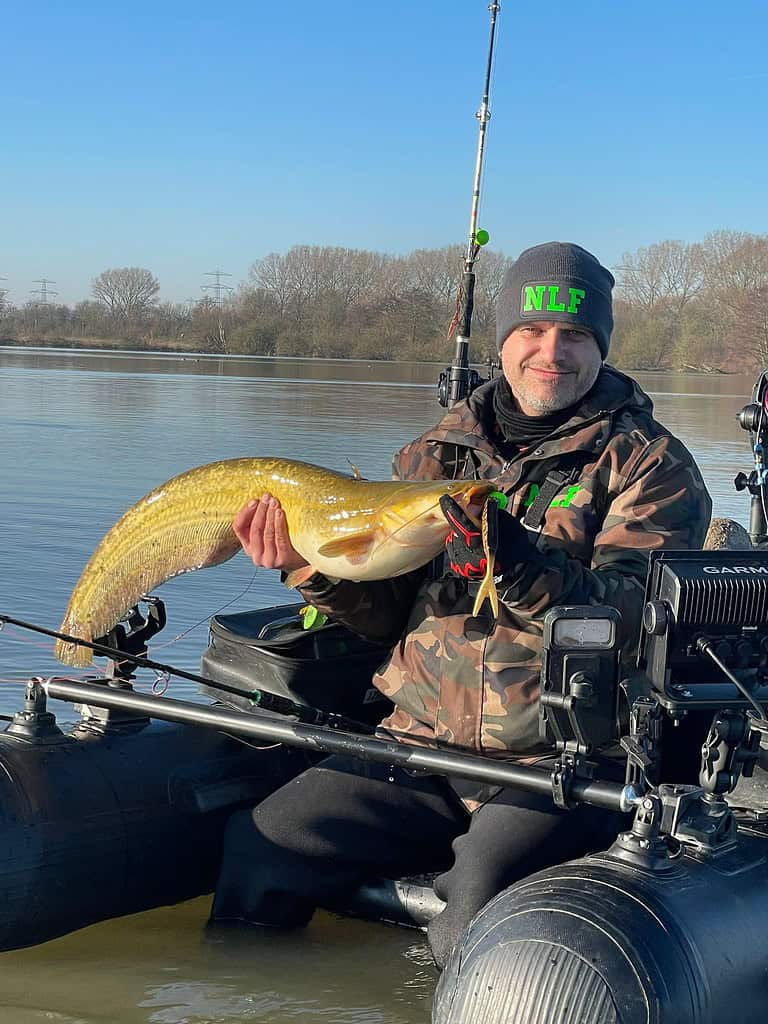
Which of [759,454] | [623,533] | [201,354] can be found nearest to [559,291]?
[623,533]

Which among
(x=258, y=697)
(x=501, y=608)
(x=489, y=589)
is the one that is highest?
(x=489, y=589)

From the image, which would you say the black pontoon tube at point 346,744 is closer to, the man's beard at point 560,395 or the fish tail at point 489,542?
the fish tail at point 489,542

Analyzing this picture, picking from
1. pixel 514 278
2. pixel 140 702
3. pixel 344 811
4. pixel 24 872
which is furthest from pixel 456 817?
pixel 514 278

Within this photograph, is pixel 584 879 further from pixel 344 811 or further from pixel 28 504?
pixel 28 504

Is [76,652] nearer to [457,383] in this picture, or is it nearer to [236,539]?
[236,539]

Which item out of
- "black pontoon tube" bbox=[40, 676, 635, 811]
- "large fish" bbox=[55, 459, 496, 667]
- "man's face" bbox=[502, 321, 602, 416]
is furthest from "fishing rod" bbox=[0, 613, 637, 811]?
"man's face" bbox=[502, 321, 602, 416]

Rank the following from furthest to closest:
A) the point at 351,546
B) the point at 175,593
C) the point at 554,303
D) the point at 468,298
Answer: the point at 175,593 < the point at 468,298 < the point at 554,303 < the point at 351,546

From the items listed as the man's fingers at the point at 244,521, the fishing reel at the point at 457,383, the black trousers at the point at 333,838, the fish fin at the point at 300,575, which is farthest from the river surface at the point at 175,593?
the fishing reel at the point at 457,383

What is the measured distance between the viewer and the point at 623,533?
11.9 ft

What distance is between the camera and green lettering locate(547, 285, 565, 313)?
4039mm

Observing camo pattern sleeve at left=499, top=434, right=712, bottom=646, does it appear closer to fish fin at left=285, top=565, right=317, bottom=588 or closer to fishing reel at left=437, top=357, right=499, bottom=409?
fish fin at left=285, top=565, right=317, bottom=588

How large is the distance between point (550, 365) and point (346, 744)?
132cm

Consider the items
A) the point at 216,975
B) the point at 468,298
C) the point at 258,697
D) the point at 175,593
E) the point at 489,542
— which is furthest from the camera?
the point at 175,593

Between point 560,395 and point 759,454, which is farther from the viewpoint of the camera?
point 759,454
